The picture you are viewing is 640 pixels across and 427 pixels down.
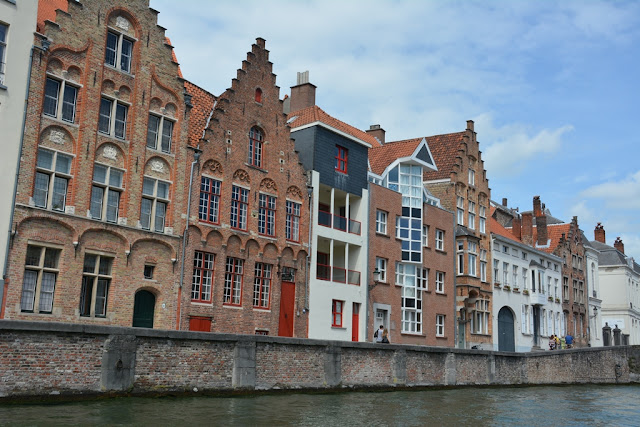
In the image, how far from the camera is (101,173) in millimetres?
24328

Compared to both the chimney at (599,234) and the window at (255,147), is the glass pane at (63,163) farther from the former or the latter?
the chimney at (599,234)

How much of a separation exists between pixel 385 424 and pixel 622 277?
6119cm

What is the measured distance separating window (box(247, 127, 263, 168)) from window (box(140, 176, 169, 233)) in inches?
191

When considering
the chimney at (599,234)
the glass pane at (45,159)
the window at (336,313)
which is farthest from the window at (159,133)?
the chimney at (599,234)

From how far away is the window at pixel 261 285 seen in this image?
2912cm

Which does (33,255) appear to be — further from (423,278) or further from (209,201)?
(423,278)

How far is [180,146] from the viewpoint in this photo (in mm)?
26859

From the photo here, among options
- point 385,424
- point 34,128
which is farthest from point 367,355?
point 34,128

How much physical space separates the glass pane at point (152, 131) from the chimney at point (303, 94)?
1286cm

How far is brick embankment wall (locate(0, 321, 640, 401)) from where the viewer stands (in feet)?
53.1

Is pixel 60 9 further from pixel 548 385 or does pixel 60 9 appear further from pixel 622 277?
pixel 622 277

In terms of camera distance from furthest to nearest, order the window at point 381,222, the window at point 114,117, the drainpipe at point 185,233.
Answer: the window at point 381,222 < the drainpipe at point 185,233 < the window at point 114,117

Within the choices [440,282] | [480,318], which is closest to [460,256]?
[440,282]

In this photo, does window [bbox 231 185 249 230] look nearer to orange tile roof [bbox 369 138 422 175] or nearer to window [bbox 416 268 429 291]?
orange tile roof [bbox 369 138 422 175]
